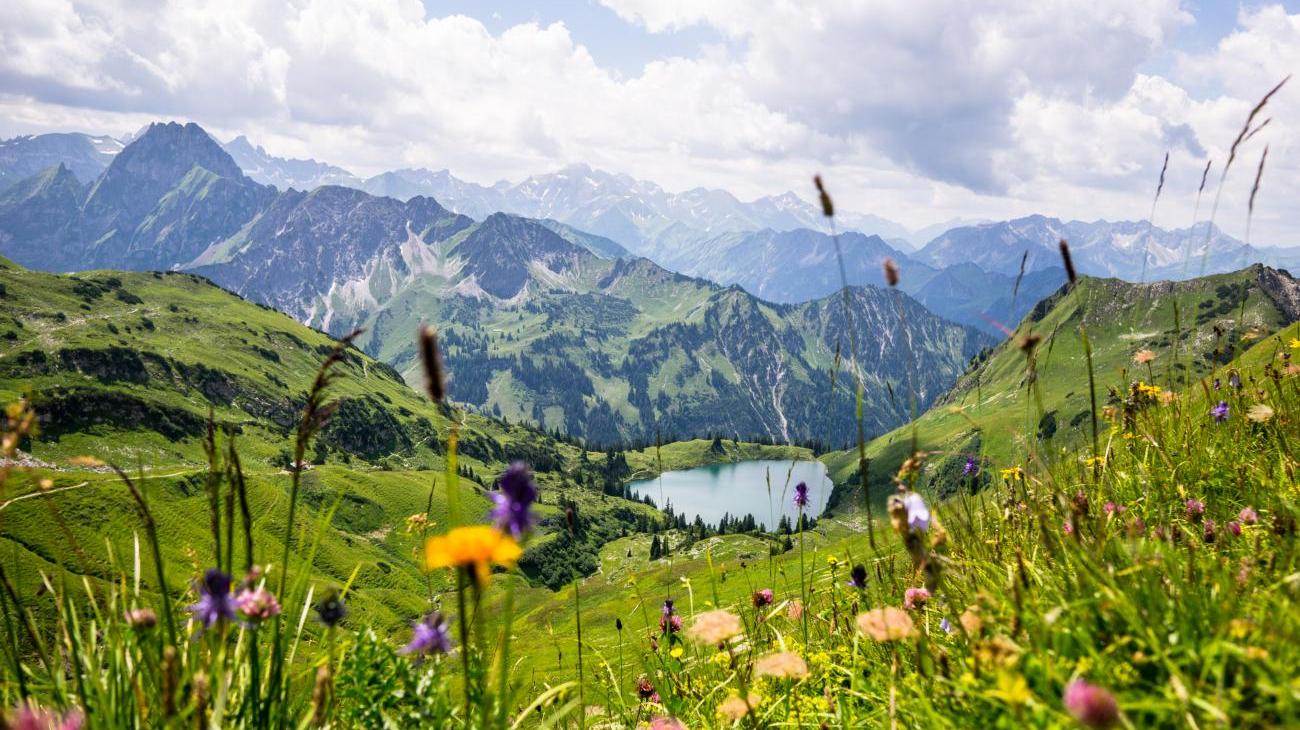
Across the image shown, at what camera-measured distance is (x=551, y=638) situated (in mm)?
5777

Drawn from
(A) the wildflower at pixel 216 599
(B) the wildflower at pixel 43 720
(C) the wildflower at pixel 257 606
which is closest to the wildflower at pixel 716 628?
(C) the wildflower at pixel 257 606

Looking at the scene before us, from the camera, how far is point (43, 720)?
10.00 ft

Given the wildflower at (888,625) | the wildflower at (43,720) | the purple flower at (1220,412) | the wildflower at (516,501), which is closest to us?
the wildflower at (43,720)

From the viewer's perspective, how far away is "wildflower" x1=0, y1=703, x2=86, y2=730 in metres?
1.91

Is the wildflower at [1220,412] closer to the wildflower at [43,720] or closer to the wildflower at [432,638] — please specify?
the wildflower at [432,638]

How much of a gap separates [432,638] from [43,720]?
66.1 inches

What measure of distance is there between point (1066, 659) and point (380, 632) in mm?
3938

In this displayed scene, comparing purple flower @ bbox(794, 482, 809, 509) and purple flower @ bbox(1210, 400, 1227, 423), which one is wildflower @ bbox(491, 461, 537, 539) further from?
purple flower @ bbox(1210, 400, 1227, 423)

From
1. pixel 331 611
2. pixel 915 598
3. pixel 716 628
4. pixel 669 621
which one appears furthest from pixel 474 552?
pixel 669 621

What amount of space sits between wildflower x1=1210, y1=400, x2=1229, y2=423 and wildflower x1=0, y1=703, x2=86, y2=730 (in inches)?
327

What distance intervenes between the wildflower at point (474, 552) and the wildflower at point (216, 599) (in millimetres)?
1822

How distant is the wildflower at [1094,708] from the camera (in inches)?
70.1

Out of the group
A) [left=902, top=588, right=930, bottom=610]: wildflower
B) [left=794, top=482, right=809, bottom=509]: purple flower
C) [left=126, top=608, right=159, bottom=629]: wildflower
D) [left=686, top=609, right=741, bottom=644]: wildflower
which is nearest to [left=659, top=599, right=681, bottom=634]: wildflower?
[left=794, top=482, right=809, bottom=509]: purple flower

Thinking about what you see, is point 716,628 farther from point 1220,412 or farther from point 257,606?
point 1220,412
